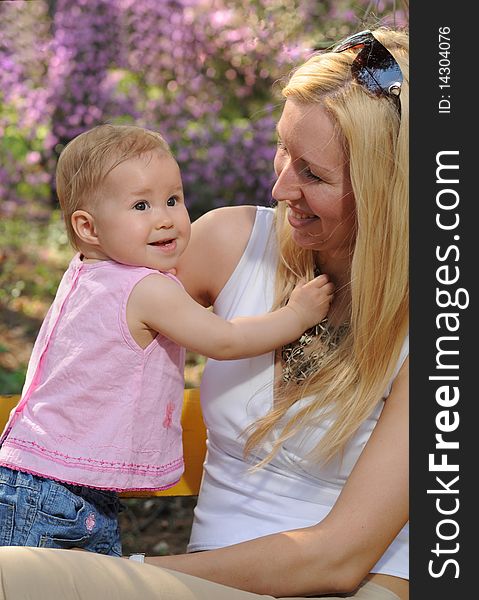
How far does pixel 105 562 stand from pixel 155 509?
2.15m

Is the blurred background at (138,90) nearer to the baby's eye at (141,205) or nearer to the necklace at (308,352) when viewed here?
the necklace at (308,352)

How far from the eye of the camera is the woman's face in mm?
2307

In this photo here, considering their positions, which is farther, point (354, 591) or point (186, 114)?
point (186, 114)

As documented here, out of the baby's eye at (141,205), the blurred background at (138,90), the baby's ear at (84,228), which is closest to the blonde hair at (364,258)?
the baby's eye at (141,205)

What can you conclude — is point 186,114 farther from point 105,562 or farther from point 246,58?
point 105,562

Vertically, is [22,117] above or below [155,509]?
above

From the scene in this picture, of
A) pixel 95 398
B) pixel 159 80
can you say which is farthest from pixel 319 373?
pixel 159 80

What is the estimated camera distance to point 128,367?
2.22 meters

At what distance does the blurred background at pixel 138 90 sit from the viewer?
593 cm

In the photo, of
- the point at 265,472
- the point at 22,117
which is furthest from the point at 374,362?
the point at 22,117

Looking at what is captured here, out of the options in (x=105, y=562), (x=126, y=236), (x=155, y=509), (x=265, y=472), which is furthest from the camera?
(x=155, y=509)

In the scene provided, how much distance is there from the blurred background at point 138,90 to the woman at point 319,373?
3.24 meters

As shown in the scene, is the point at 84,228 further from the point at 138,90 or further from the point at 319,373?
the point at 138,90

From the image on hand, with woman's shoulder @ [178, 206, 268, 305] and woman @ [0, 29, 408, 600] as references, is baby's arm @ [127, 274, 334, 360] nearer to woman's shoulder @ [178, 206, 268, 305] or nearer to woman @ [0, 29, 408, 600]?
woman @ [0, 29, 408, 600]
